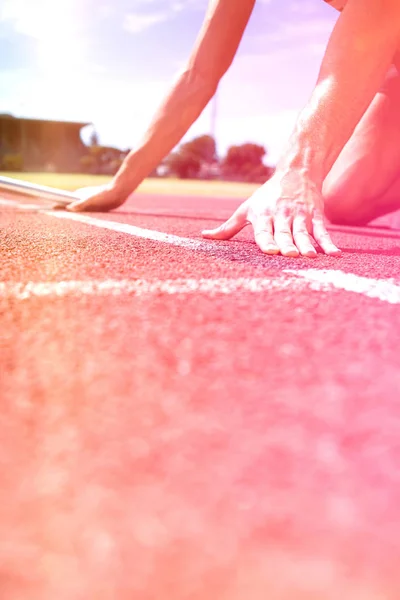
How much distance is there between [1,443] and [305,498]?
30 centimetres

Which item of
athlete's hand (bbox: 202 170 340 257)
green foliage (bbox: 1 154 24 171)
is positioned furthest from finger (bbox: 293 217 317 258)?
green foliage (bbox: 1 154 24 171)

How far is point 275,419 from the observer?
724 millimetres

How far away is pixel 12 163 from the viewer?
98.6 ft

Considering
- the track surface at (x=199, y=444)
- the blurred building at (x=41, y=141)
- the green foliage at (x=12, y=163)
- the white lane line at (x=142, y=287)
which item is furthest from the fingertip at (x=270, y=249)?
the blurred building at (x=41, y=141)

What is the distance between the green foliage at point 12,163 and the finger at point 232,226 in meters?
28.3

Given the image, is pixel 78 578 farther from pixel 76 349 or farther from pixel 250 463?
pixel 76 349

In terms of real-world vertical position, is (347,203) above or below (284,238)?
above

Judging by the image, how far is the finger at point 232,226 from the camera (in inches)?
83.7

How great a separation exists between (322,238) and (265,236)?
164mm

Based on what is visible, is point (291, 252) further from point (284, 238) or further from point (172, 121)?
point (172, 121)

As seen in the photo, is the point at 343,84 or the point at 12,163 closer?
the point at 343,84

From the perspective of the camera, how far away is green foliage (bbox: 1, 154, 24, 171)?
29569 millimetres

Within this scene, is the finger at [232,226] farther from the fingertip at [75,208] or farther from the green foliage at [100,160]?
the green foliage at [100,160]

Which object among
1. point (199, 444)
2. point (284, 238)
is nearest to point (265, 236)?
point (284, 238)
